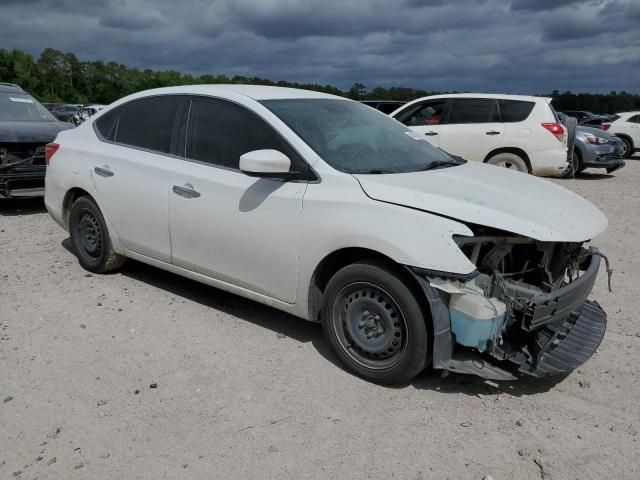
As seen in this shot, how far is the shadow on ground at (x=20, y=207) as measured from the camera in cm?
856

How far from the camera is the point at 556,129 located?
1105 cm

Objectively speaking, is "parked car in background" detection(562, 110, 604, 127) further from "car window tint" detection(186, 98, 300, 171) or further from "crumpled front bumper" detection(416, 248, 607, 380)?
"crumpled front bumper" detection(416, 248, 607, 380)

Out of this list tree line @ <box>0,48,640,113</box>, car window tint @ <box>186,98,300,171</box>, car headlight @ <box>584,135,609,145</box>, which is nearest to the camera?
car window tint @ <box>186,98,300,171</box>

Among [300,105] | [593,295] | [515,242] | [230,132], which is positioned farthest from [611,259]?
[230,132]

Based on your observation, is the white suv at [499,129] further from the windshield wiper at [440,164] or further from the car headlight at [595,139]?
the windshield wiper at [440,164]

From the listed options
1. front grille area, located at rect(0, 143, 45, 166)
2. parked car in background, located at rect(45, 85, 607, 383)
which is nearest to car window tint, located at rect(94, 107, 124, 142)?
parked car in background, located at rect(45, 85, 607, 383)

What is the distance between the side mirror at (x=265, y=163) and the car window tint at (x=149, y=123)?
1234mm

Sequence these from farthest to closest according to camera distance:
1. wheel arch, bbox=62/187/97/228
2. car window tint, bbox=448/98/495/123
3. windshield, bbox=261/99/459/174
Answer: car window tint, bbox=448/98/495/123
wheel arch, bbox=62/187/97/228
windshield, bbox=261/99/459/174

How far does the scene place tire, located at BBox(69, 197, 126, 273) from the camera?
5.32 meters

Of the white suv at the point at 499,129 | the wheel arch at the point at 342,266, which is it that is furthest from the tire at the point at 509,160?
the wheel arch at the point at 342,266

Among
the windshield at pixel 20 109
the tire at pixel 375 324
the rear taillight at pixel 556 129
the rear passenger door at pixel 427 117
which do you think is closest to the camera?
the tire at pixel 375 324

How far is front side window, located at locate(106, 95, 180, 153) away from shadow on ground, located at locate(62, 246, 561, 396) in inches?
51.3

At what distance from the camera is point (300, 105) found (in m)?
4.39

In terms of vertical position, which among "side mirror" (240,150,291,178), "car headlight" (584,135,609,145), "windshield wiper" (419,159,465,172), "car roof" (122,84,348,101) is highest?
"car roof" (122,84,348,101)
